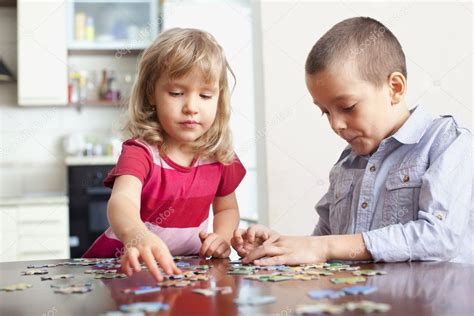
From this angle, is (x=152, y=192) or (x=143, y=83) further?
(x=143, y=83)

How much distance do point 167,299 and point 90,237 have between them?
368 centimetres

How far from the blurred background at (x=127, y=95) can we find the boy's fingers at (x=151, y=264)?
118cm

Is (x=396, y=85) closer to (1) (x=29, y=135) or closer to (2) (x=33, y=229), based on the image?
(2) (x=33, y=229)

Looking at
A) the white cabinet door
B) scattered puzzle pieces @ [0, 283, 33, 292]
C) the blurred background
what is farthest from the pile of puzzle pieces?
the white cabinet door

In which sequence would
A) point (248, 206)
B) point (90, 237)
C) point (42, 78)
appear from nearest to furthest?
point (248, 206) → point (90, 237) → point (42, 78)

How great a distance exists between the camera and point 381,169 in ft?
4.70

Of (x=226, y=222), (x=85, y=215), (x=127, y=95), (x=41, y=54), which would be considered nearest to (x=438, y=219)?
(x=226, y=222)

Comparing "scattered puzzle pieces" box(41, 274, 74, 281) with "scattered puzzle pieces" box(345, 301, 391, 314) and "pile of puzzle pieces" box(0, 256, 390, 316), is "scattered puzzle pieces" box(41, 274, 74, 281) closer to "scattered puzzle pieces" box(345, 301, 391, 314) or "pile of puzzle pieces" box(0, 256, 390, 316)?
"pile of puzzle pieces" box(0, 256, 390, 316)

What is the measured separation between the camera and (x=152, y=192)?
1519 mm

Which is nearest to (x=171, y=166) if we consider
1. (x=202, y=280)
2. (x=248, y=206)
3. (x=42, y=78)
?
(x=202, y=280)

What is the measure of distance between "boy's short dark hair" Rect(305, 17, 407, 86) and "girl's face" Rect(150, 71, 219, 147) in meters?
0.25

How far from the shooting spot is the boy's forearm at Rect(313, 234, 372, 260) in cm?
116

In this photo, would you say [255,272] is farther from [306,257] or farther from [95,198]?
[95,198]

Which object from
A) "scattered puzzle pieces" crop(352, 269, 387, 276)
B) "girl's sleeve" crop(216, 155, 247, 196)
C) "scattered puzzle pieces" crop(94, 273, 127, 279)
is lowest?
"scattered puzzle pieces" crop(94, 273, 127, 279)
